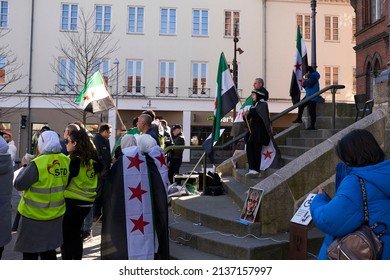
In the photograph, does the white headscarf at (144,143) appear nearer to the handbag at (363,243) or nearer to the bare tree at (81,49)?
the handbag at (363,243)

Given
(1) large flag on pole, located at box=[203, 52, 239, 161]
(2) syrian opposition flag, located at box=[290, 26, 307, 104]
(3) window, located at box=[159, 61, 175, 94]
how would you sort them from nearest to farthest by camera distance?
(1) large flag on pole, located at box=[203, 52, 239, 161] → (2) syrian opposition flag, located at box=[290, 26, 307, 104] → (3) window, located at box=[159, 61, 175, 94]

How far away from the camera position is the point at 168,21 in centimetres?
3059

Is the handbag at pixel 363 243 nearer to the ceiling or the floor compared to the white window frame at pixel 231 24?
nearer to the floor

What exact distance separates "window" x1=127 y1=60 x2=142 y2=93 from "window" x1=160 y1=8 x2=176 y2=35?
10.3ft

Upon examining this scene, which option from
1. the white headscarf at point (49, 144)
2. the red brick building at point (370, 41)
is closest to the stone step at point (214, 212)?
the white headscarf at point (49, 144)

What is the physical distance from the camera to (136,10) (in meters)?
30.4

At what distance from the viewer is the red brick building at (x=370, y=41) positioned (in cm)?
1864

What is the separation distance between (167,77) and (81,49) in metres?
6.49

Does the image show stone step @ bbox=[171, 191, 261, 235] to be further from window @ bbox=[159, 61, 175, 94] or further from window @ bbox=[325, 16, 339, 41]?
window @ bbox=[325, 16, 339, 41]

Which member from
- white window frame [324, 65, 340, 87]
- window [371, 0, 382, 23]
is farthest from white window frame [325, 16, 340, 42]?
window [371, 0, 382, 23]

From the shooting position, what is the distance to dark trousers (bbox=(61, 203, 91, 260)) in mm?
4754

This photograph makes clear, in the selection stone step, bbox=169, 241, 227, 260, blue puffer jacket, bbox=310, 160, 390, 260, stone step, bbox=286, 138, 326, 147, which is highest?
stone step, bbox=286, 138, 326, 147

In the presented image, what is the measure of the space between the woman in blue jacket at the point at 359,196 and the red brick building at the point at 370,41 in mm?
17440
